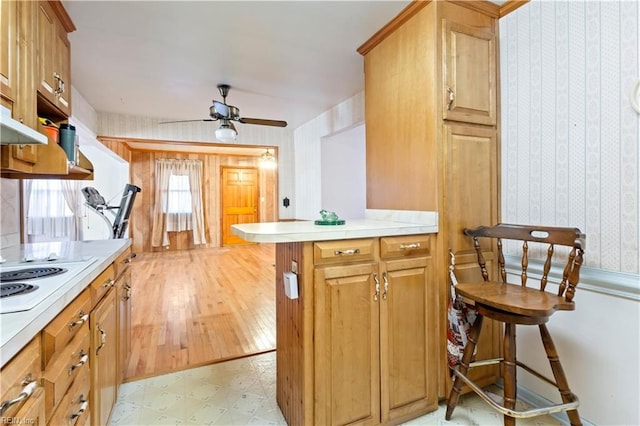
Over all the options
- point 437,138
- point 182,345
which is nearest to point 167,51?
point 437,138

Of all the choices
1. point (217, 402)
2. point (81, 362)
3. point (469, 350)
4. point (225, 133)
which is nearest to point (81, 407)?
point (81, 362)

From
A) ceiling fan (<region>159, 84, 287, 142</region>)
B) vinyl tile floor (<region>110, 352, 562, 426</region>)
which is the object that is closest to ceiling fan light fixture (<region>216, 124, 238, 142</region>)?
ceiling fan (<region>159, 84, 287, 142</region>)

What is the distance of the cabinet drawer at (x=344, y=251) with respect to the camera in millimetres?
1394

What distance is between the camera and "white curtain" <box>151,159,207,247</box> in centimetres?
691

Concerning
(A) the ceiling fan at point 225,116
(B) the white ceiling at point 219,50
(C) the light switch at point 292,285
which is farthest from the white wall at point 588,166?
(A) the ceiling fan at point 225,116

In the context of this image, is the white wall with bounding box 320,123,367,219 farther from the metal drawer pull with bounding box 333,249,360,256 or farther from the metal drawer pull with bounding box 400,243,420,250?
the metal drawer pull with bounding box 333,249,360,256

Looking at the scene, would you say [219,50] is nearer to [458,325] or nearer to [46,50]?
[46,50]

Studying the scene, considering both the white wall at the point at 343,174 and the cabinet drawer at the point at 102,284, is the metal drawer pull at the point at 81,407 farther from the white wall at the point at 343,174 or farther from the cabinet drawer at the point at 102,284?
the white wall at the point at 343,174

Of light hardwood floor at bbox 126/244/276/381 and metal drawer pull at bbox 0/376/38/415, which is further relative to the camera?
light hardwood floor at bbox 126/244/276/381

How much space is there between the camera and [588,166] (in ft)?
4.89

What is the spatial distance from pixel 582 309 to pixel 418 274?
804mm

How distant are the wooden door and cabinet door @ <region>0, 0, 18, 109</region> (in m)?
6.27

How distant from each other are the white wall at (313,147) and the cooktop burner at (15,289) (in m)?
3.21

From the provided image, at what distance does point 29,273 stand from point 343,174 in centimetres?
380
